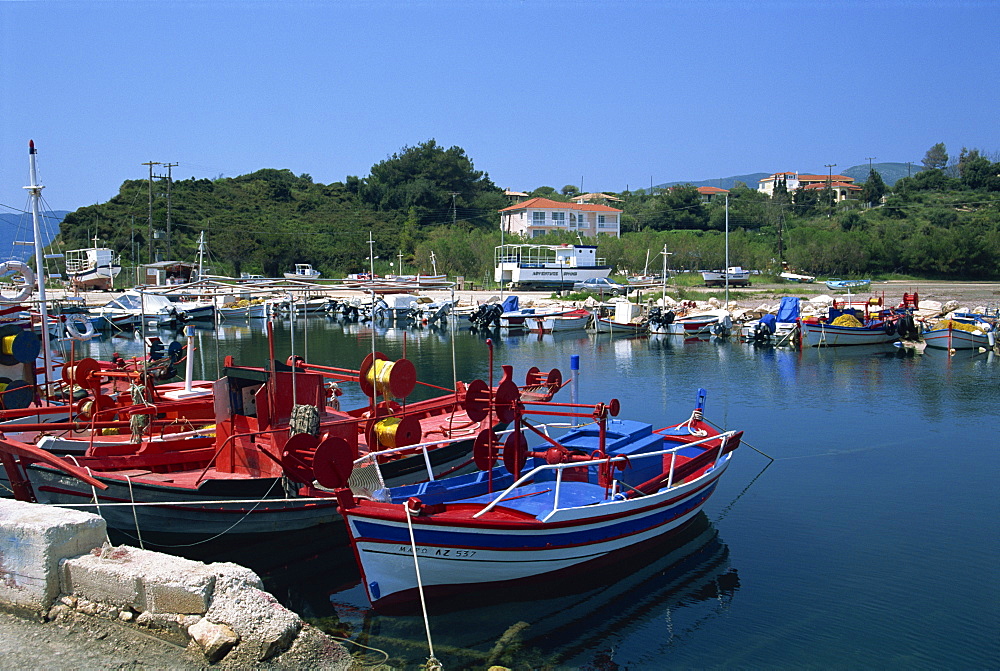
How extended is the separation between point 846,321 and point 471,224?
214ft

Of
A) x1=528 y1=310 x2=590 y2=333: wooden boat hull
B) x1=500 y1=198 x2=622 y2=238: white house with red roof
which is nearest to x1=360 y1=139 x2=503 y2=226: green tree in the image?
x1=500 y1=198 x2=622 y2=238: white house with red roof

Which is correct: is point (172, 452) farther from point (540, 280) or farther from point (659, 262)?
point (659, 262)

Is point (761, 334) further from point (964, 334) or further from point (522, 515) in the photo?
point (522, 515)

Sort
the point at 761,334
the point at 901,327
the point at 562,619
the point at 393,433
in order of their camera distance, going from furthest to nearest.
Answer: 1. the point at 761,334
2. the point at 901,327
3. the point at 393,433
4. the point at 562,619

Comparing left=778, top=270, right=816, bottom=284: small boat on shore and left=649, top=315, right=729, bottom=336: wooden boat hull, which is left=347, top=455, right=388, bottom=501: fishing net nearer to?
left=649, top=315, right=729, bottom=336: wooden boat hull

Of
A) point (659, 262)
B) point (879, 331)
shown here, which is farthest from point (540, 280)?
point (879, 331)

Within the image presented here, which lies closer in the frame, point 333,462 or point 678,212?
point 333,462

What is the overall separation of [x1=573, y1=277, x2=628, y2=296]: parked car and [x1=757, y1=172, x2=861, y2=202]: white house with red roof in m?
59.1

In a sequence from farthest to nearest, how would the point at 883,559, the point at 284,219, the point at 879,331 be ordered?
the point at 284,219 → the point at 879,331 → the point at 883,559

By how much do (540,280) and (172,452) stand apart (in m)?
58.2

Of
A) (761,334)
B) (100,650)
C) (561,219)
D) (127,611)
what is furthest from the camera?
(561,219)

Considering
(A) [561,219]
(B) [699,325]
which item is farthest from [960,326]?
(A) [561,219]

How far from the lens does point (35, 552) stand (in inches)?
293

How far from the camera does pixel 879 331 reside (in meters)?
41.2
